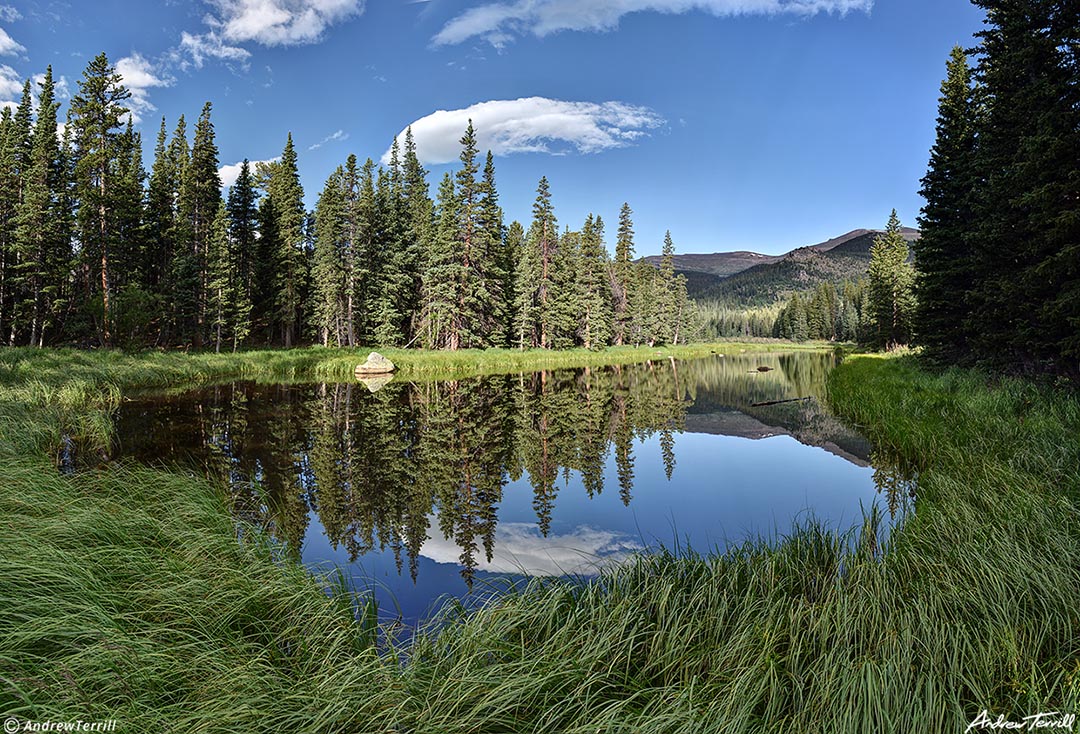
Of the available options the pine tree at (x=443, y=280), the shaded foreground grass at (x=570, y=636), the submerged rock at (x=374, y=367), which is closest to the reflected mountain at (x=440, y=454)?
the shaded foreground grass at (x=570, y=636)

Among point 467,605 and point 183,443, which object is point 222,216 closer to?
point 183,443

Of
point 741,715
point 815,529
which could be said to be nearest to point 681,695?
point 741,715

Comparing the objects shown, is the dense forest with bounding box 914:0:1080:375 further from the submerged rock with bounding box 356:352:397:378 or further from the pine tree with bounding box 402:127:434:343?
the pine tree with bounding box 402:127:434:343

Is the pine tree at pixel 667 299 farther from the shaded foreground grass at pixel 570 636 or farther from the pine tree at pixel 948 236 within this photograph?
the shaded foreground grass at pixel 570 636

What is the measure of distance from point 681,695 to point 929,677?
148cm

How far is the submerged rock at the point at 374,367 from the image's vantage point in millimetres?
31533

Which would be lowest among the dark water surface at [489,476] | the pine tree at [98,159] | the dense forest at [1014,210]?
the dark water surface at [489,476]

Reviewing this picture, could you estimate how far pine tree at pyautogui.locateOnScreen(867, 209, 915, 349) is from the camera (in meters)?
52.2

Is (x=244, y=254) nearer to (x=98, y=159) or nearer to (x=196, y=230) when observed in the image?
(x=196, y=230)

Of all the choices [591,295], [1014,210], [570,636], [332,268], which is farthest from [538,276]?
[570,636]

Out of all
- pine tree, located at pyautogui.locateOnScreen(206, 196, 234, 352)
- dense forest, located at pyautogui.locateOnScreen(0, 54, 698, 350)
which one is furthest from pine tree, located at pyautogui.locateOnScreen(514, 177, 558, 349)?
pine tree, located at pyautogui.locateOnScreen(206, 196, 234, 352)

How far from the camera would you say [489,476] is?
36.1ft
